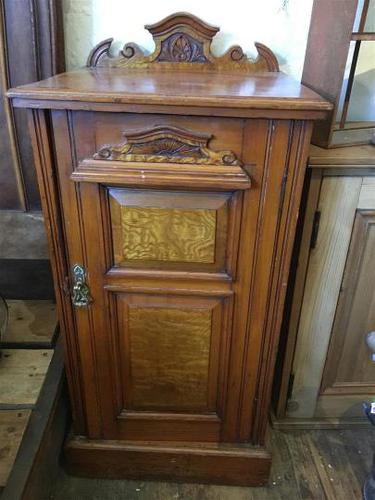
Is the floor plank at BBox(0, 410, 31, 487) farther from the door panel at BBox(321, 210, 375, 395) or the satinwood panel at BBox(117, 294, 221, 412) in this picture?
the door panel at BBox(321, 210, 375, 395)

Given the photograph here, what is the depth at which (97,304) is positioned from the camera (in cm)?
108

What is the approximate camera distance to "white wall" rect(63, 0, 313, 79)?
1230 millimetres

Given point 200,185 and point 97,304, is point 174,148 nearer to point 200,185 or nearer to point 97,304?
point 200,185

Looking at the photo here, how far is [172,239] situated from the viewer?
39.1 inches

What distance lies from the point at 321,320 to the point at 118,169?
805mm

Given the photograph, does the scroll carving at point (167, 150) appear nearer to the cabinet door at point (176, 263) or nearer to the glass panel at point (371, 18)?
the cabinet door at point (176, 263)

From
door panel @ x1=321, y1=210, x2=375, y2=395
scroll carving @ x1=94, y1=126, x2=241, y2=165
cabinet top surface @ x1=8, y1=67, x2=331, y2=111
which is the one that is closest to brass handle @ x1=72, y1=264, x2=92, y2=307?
scroll carving @ x1=94, y1=126, x2=241, y2=165

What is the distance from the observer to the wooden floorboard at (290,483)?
1.31m

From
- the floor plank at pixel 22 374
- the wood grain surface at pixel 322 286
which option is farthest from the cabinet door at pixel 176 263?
the wood grain surface at pixel 322 286

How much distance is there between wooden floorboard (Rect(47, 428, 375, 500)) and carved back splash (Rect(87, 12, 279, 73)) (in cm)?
123

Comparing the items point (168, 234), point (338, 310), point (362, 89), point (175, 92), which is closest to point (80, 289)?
point (168, 234)

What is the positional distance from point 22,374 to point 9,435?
0.65 feet

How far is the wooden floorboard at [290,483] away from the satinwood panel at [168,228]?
0.76 m

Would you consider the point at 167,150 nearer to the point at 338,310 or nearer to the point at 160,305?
the point at 160,305
